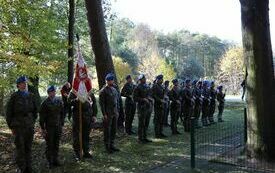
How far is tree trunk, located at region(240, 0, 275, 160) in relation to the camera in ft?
34.1

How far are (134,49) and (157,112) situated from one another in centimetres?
6230

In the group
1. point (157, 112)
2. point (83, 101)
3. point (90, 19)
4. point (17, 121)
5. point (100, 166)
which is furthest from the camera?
point (90, 19)

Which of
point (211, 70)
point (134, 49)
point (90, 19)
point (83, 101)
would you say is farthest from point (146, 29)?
point (83, 101)

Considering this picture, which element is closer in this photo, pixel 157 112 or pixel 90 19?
pixel 157 112

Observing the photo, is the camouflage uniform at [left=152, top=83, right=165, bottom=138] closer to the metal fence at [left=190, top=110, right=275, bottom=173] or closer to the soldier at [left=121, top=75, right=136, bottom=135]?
the soldier at [left=121, top=75, right=136, bottom=135]

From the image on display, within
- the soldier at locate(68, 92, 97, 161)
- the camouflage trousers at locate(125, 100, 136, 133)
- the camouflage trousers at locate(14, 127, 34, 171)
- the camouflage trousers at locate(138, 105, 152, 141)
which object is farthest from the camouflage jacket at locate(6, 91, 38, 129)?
the camouflage trousers at locate(125, 100, 136, 133)

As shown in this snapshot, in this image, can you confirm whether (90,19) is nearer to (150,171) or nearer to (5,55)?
(5,55)

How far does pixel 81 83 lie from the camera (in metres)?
11.5

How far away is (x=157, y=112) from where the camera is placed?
14.7 meters

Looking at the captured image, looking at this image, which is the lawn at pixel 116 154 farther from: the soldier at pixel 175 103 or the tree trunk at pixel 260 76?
the tree trunk at pixel 260 76

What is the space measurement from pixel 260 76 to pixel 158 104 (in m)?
5.05

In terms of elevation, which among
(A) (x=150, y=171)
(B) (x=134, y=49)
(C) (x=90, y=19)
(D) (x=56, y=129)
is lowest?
(A) (x=150, y=171)

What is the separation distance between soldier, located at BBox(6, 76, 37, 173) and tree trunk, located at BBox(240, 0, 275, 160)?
536cm

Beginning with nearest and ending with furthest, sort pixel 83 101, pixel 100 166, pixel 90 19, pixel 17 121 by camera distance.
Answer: pixel 17 121 → pixel 100 166 → pixel 83 101 → pixel 90 19
